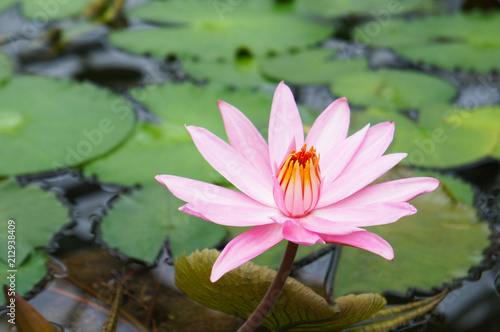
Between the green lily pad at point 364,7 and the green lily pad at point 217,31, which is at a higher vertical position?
the green lily pad at point 364,7

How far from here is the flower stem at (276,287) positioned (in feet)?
3.26

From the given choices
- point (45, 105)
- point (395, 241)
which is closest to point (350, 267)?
point (395, 241)

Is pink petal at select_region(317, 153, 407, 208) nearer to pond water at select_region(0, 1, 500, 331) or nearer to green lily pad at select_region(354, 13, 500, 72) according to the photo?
pond water at select_region(0, 1, 500, 331)

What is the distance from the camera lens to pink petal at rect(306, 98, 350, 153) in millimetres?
1229

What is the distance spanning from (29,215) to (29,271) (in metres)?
0.24

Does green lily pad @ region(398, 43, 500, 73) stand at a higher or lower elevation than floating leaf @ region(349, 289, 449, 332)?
higher

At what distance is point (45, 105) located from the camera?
2.19m

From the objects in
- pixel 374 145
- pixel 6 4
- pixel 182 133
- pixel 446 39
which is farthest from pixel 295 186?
pixel 6 4

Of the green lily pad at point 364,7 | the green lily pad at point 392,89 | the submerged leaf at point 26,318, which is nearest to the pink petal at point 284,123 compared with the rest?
the submerged leaf at point 26,318

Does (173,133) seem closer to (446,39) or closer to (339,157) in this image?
(339,157)

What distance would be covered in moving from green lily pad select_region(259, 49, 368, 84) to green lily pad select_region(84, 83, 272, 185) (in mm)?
281

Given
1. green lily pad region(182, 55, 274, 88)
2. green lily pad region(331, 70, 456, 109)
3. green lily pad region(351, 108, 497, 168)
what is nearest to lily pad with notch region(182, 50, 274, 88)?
green lily pad region(182, 55, 274, 88)

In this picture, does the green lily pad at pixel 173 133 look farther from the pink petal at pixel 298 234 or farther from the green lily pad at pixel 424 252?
the pink petal at pixel 298 234

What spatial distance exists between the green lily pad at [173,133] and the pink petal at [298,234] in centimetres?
89
